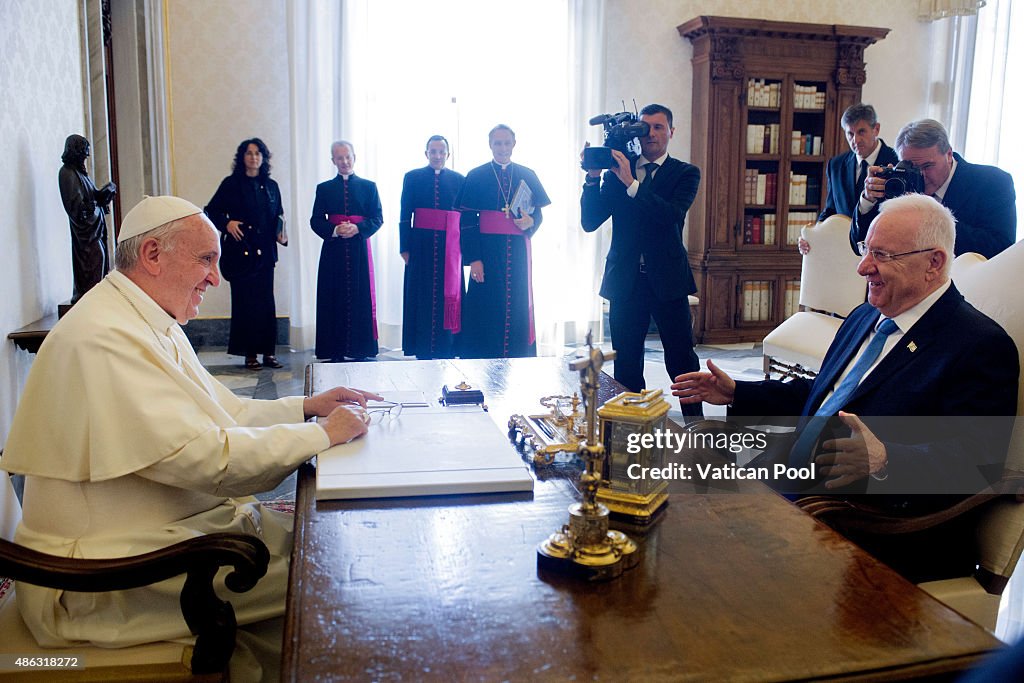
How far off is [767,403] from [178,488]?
1496 mm

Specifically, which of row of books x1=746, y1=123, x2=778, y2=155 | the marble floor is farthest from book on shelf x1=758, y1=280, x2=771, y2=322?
row of books x1=746, y1=123, x2=778, y2=155

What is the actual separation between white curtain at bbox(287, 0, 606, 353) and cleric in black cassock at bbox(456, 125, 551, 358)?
1474 millimetres

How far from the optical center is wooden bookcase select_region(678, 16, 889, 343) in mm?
7191

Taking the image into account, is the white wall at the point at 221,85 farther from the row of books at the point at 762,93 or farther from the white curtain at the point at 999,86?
the white curtain at the point at 999,86

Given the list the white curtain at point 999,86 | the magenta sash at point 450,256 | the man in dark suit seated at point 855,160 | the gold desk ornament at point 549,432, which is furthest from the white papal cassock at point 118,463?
the white curtain at point 999,86

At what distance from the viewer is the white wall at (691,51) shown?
733 cm

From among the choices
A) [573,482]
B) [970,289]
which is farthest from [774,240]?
[573,482]

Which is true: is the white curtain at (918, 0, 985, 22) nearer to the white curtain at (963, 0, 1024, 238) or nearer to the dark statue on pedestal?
the white curtain at (963, 0, 1024, 238)

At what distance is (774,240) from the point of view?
7520mm

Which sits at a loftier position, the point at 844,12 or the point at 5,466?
the point at 844,12

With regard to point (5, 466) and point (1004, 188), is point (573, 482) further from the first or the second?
point (1004, 188)

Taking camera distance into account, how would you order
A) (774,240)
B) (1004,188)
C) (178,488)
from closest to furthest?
(178,488), (1004,188), (774,240)
